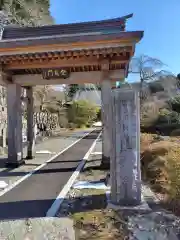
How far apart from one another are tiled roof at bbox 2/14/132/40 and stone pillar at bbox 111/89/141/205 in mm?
5145

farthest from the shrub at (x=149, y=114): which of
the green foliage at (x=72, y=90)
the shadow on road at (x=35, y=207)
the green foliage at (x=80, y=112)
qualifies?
the green foliage at (x=72, y=90)

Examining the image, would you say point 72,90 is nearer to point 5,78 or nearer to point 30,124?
point 30,124

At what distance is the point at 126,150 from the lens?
5098mm

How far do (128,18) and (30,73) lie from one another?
3.94 m

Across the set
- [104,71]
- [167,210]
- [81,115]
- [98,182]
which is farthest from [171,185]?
[81,115]

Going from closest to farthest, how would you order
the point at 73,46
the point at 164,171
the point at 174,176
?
the point at 174,176 < the point at 164,171 < the point at 73,46

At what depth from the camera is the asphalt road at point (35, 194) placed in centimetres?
506

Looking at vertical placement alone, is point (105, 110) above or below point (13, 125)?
above

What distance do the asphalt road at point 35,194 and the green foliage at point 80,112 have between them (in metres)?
29.0

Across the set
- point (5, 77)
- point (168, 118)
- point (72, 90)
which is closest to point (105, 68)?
point (5, 77)

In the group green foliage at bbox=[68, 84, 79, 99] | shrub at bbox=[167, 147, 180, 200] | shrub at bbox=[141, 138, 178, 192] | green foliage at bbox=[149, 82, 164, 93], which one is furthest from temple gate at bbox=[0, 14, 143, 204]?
green foliage at bbox=[68, 84, 79, 99]

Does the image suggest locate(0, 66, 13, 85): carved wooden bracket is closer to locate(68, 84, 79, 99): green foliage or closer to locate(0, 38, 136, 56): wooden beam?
locate(0, 38, 136, 56): wooden beam

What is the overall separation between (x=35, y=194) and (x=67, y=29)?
623 cm

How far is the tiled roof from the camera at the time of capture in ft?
32.4
